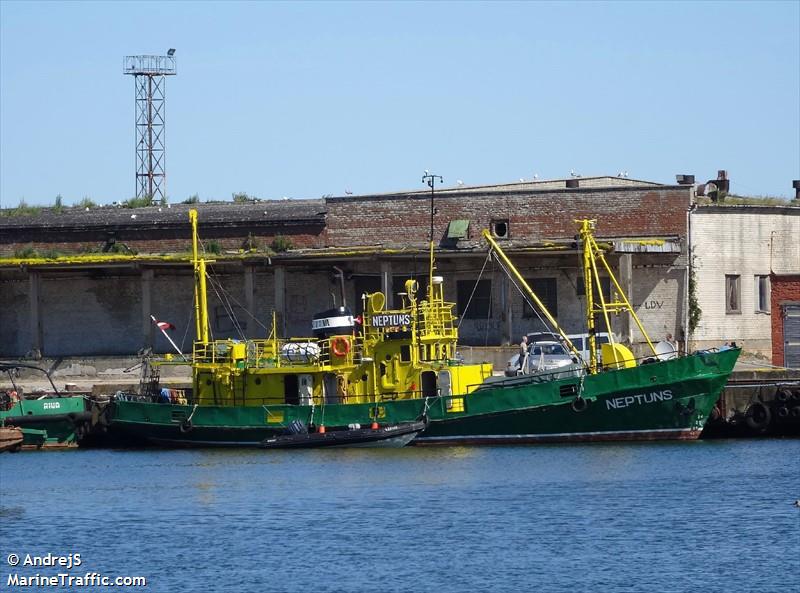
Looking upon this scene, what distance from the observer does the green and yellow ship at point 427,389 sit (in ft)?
138

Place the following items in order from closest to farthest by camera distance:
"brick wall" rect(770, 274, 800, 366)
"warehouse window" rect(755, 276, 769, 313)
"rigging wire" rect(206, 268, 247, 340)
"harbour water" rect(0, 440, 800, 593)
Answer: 1. "harbour water" rect(0, 440, 800, 593)
2. "brick wall" rect(770, 274, 800, 366)
3. "warehouse window" rect(755, 276, 769, 313)
4. "rigging wire" rect(206, 268, 247, 340)

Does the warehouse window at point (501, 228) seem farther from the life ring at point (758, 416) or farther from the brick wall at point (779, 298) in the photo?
the life ring at point (758, 416)

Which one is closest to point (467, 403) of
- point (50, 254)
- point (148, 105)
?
point (50, 254)

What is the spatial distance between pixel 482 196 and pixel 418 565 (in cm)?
3014

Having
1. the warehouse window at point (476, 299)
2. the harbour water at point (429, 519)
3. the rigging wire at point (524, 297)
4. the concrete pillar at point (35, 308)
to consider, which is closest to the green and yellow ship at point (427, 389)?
the harbour water at point (429, 519)

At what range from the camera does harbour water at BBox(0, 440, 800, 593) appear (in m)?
27.2

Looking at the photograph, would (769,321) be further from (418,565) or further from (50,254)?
(418,565)

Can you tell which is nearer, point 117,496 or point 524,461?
point 117,496

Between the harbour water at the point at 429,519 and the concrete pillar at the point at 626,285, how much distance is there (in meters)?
11.7

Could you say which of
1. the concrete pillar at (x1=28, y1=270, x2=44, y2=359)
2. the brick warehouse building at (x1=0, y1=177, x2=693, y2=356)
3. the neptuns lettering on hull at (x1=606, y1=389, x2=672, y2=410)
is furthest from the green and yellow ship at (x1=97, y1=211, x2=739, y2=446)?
the concrete pillar at (x1=28, y1=270, x2=44, y2=359)

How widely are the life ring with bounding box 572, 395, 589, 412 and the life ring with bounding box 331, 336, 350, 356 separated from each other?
599cm

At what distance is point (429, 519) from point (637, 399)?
11666 millimetres

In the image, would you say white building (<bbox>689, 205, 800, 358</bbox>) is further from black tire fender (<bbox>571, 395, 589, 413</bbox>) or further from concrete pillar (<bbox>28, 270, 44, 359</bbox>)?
concrete pillar (<bbox>28, 270, 44, 359</bbox>)

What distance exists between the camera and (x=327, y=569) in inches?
1095
